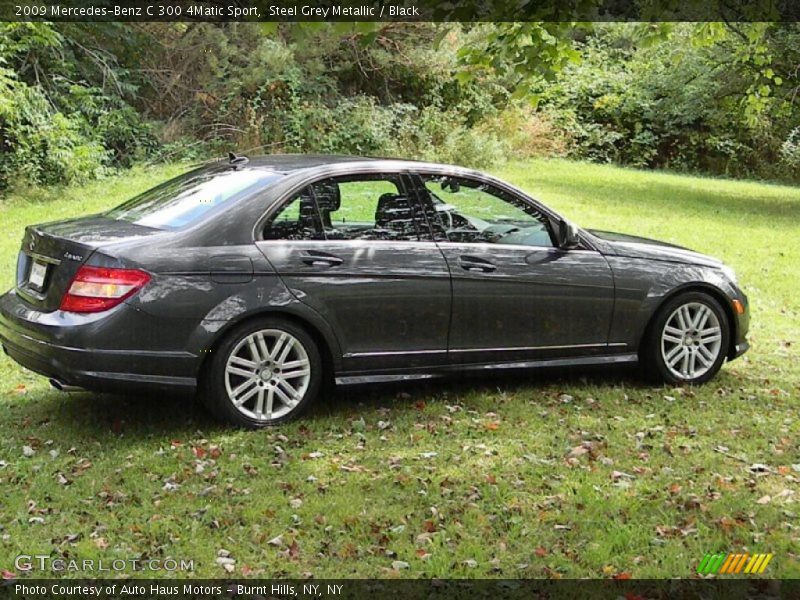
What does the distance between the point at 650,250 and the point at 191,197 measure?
3.27 m

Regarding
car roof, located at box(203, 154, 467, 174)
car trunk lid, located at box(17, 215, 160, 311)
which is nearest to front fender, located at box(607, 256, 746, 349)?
car roof, located at box(203, 154, 467, 174)

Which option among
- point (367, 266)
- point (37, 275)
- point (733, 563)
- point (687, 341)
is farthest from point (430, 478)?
point (687, 341)

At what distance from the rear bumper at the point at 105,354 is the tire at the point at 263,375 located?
17 centimetres

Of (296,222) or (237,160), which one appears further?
(237,160)

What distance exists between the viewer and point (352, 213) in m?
6.16

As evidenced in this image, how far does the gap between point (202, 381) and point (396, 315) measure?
128cm

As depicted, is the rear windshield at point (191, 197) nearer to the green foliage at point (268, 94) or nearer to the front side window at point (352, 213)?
the front side window at point (352, 213)

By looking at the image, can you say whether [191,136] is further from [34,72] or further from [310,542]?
[310,542]

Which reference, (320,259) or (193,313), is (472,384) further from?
(193,313)

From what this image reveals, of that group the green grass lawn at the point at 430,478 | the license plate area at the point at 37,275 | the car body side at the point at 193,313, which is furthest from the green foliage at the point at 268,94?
the license plate area at the point at 37,275

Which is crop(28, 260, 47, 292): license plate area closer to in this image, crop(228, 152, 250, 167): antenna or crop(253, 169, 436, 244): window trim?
crop(253, 169, 436, 244): window trim

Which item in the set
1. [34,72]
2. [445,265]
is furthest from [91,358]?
[34,72]

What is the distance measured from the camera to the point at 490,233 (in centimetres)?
650

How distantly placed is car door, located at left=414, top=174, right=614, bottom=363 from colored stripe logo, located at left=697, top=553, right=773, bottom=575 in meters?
2.47
